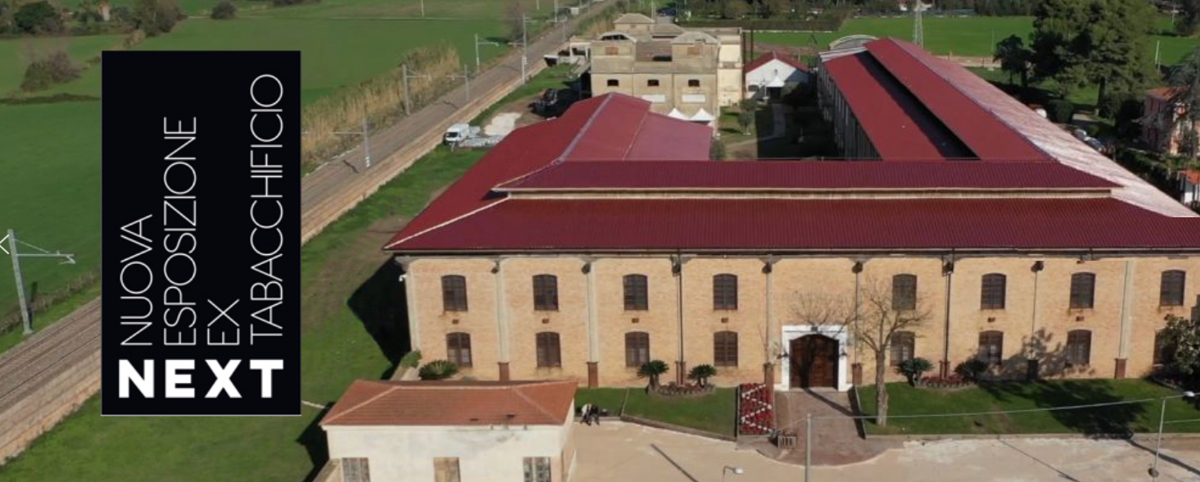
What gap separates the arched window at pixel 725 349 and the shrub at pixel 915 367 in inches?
267

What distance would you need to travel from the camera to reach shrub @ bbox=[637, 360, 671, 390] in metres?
46.0

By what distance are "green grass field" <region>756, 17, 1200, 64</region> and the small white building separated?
390ft

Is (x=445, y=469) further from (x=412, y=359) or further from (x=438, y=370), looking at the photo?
(x=412, y=359)

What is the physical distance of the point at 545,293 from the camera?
4619 cm

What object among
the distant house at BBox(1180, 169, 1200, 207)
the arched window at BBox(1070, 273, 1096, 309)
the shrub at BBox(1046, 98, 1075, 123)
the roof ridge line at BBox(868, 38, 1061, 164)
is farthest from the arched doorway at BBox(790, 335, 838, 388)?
the shrub at BBox(1046, 98, 1075, 123)

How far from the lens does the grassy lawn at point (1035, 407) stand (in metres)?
41.8

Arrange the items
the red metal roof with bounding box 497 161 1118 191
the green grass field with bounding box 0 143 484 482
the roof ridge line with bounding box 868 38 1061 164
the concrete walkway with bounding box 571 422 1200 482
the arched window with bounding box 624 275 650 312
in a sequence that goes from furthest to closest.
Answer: the roof ridge line with bounding box 868 38 1061 164, the red metal roof with bounding box 497 161 1118 191, the arched window with bounding box 624 275 650 312, the green grass field with bounding box 0 143 484 482, the concrete walkway with bounding box 571 422 1200 482

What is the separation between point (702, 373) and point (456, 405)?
1160 cm

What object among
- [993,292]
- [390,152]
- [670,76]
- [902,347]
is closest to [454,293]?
[902,347]

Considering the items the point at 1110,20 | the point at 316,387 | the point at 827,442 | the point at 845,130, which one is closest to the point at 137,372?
the point at 316,387

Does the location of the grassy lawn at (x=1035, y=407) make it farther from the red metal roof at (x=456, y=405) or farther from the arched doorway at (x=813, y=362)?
the red metal roof at (x=456, y=405)

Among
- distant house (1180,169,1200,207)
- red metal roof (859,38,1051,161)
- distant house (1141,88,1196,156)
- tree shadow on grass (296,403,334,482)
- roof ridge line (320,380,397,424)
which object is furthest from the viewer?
distant house (1141,88,1196,156)

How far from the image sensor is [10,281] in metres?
63.0

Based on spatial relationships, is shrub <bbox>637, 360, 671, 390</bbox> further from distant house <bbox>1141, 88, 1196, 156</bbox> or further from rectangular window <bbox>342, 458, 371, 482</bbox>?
distant house <bbox>1141, 88, 1196, 156</bbox>
